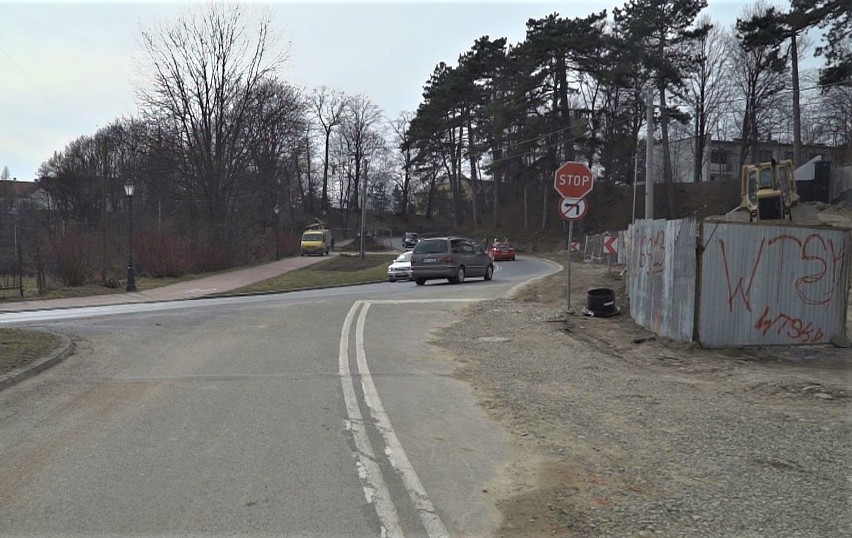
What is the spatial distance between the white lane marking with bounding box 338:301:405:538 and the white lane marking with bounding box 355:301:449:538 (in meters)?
0.16

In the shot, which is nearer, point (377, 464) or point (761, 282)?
point (377, 464)

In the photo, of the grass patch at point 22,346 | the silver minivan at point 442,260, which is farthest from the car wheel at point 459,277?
the grass patch at point 22,346

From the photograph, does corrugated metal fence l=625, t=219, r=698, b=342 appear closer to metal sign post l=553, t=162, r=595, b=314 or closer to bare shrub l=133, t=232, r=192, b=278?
metal sign post l=553, t=162, r=595, b=314

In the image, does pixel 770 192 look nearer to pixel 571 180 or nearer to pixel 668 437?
pixel 571 180

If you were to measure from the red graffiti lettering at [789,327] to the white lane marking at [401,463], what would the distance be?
6.12 m

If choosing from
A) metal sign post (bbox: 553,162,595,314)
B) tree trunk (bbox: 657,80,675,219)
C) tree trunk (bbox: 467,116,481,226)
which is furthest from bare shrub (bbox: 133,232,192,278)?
tree trunk (bbox: 467,116,481,226)

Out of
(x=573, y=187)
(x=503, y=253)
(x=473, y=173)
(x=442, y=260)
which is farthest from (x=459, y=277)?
(x=473, y=173)

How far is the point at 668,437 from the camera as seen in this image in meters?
6.65

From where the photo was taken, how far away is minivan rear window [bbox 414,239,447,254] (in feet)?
94.2

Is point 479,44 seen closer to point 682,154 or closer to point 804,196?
point 804,196

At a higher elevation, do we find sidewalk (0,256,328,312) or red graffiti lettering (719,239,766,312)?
red graffiti lettering (719,239,766,312)

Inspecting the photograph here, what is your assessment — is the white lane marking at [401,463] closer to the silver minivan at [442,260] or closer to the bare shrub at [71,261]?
the silver minivan at [442,260]

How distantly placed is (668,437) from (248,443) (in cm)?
395

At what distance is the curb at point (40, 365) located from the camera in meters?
9.27
